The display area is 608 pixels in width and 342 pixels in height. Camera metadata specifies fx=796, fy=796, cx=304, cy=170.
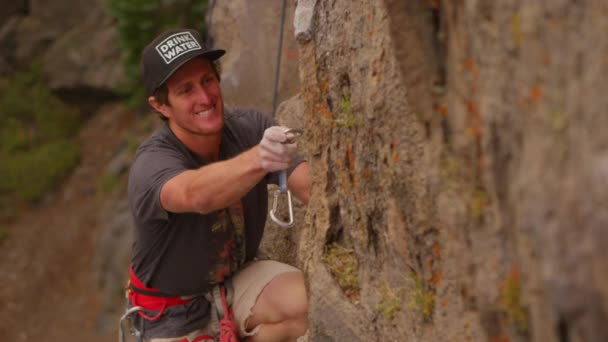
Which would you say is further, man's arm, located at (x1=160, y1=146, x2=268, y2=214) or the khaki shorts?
the khaki shorts

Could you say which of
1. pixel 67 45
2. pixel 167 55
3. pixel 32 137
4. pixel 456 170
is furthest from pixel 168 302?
pixel 67 45

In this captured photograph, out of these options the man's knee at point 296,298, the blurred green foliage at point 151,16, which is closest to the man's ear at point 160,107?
the man's knee at point 296,298

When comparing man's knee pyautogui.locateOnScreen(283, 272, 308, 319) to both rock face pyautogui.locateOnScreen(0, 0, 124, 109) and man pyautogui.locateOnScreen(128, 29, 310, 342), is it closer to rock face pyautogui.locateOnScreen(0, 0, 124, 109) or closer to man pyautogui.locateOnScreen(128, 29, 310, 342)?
man pyautogui.locateOnScreen(128, 29, 310, 342)

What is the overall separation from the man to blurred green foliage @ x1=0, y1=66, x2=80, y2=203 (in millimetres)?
8344

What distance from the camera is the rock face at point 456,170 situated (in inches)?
60.1

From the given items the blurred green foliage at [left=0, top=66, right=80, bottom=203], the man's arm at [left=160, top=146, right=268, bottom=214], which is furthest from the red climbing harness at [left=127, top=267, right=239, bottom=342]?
the blurred green foliage at [left=0, top=66, right=80, bottom=203]

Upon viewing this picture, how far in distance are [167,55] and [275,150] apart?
3.35 ft

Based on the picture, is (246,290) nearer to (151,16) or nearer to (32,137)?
(151,16)

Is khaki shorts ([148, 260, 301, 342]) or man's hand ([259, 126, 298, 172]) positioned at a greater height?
man's hand ([259, 126, 298, 172])

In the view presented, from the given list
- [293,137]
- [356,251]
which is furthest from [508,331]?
[293,137]

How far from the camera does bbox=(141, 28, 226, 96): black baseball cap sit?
367 centimetres


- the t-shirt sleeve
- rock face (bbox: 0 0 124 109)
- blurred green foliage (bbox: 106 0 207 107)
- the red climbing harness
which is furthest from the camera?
rock face (bbox: 0 0 124 109)

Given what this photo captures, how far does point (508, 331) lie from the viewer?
1.90 m

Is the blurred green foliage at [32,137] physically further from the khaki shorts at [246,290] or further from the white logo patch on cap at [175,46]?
the white logo patch on cap at [175,46]
